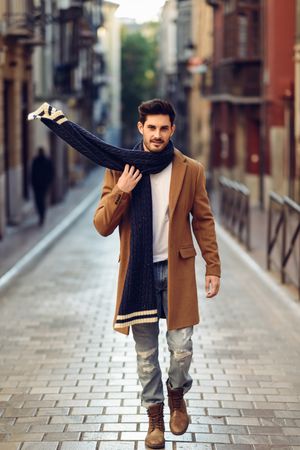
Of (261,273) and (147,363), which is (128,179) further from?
(261,273)

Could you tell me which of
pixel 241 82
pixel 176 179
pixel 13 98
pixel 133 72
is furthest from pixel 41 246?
pixel 133 72

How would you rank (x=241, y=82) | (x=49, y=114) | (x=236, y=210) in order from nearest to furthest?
(x=49, y=114), (x=236, y=210), (x=241, y=82)

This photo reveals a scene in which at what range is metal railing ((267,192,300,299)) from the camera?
12000 mm

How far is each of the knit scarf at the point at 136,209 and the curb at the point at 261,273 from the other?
5335 millimetres

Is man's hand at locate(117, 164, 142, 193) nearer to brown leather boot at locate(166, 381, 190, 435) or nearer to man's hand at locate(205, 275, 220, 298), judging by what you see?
man's hand at locate(205, 275, 220, 298)

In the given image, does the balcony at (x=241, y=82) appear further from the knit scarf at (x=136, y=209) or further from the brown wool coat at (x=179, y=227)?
the knit scarf at (x=136, y=209)

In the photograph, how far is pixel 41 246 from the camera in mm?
17734

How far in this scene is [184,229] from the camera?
5.95 meters

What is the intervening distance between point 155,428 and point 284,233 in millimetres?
7086

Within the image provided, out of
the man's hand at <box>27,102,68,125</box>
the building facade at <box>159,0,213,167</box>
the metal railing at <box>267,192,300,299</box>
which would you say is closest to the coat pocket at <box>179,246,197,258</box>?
the man's hand at <box>27,102,68,125</box>

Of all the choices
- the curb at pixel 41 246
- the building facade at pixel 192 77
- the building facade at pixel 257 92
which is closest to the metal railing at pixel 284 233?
the curb at pixel 41 246

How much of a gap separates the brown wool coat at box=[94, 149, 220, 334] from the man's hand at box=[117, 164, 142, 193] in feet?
0.11

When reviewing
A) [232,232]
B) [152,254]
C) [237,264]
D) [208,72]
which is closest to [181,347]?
[152,254]

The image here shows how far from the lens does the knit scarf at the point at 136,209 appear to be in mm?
5809
